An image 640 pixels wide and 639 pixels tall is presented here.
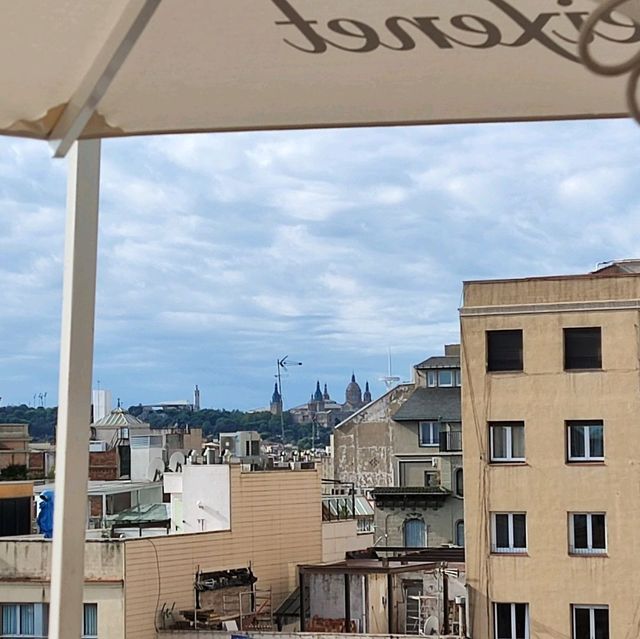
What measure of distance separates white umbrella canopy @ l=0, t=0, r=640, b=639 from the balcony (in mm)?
16709

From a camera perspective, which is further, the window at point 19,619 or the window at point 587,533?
the window at point 587,533

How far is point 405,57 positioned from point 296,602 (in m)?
11.5

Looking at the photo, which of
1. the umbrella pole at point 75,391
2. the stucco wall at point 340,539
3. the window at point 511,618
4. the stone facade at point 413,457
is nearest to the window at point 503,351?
the window at point 511,618

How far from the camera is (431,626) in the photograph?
36.1 feet

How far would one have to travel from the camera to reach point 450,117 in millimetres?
1635

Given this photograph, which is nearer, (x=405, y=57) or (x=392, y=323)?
(x=405, y=57)

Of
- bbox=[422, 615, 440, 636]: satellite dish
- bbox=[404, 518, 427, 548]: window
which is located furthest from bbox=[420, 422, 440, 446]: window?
bbox=[422, 615, 440, 636]: satellite dish

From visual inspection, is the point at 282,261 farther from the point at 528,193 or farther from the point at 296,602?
the point at 296,602

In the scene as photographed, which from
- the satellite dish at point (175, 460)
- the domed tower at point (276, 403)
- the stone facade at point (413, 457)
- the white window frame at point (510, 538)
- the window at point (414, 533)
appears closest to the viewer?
the white window frame at point (510, 538)

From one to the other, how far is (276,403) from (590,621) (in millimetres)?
9498

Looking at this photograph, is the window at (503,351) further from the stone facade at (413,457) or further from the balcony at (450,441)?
the balcony at (450,441)

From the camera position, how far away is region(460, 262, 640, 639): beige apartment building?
11.4m

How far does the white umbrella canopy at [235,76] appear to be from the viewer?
1364 mm

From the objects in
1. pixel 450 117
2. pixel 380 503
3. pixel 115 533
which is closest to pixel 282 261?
pixel 380 503
